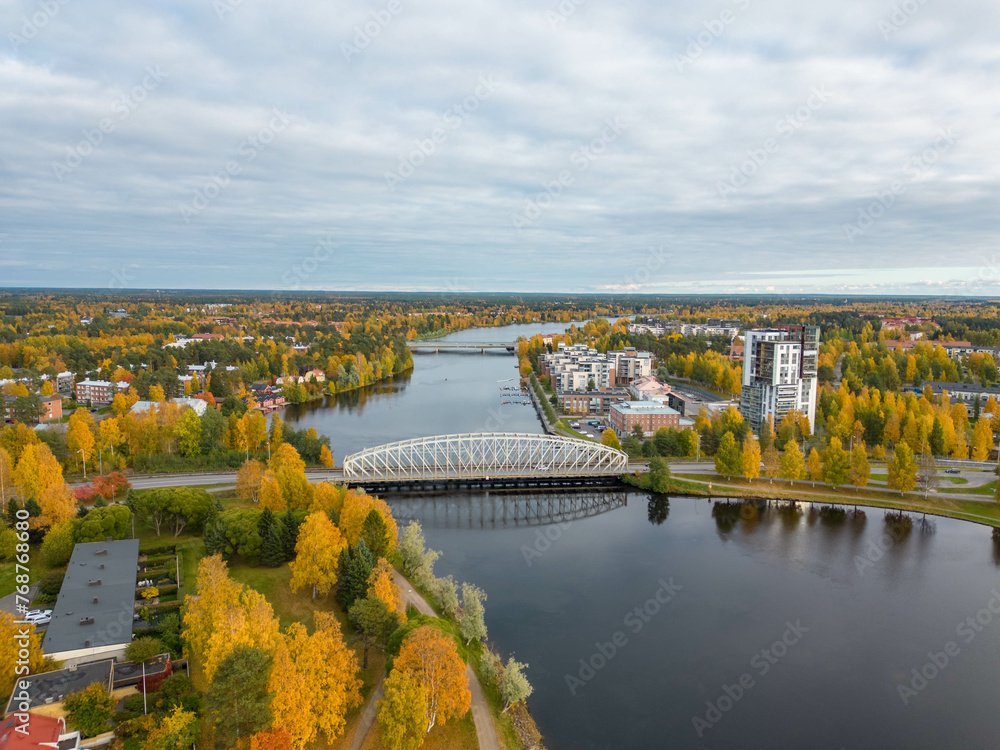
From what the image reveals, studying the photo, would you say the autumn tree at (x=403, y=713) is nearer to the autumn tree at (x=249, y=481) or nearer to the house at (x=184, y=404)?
the autumn tree at (x=249, y=481)

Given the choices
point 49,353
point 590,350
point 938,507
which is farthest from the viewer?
point 590,350

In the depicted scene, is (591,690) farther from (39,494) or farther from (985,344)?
(985,344)

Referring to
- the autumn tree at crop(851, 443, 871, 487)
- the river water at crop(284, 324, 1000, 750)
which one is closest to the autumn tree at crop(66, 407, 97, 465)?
the river water at crop(284, 324, 1000, 750)

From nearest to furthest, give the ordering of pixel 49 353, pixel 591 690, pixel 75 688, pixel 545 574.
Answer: pixel 75 688 → pixel 591 690 → pixel 545 574 → pixel 49 353

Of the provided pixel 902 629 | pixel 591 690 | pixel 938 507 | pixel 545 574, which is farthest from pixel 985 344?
pixel 591 690

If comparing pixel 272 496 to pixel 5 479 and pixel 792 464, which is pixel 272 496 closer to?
pixel 5 479

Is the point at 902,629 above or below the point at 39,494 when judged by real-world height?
below
